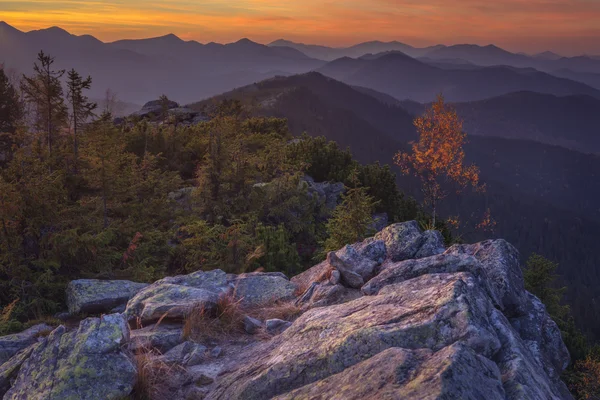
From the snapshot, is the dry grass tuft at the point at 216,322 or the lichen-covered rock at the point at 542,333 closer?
the lichen-covered rock at the point at 542,333

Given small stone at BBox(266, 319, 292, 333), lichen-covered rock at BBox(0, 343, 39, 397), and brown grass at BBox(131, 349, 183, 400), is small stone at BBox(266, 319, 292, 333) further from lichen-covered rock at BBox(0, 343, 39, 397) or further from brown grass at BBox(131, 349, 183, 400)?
lichen-covered rock at BBox(0, 343, 39, 397)

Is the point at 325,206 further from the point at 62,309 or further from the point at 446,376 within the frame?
the point at 446,376

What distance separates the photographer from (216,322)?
777cm

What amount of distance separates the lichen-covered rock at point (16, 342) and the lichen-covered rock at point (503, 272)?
26.5 ft

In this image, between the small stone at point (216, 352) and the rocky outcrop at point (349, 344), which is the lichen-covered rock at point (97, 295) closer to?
the rocky outcrop at point (349, 344)

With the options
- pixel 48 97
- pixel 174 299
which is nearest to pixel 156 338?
pixel 174 299

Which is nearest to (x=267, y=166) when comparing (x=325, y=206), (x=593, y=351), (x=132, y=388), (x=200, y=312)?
(x=325, y=206)

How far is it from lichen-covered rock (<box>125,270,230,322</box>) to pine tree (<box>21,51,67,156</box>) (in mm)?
9718

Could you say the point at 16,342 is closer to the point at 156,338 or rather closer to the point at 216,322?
the point at 156,338

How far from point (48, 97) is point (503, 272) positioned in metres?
16.6

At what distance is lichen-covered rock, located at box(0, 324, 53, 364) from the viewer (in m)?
7.36

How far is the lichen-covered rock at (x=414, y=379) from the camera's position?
3.61m

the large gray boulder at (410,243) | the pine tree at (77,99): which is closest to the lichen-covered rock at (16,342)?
the large gray boulder at (410,243)

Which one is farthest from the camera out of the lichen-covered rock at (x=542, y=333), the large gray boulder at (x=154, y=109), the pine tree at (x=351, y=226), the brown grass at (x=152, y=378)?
the large gray boulder at (x=154, y=109)
